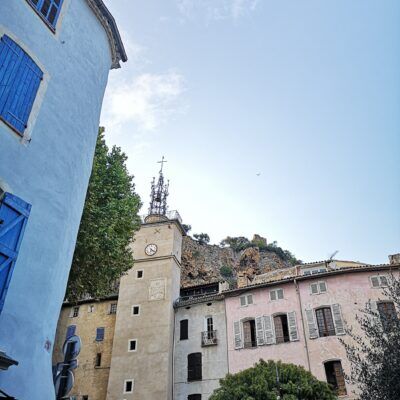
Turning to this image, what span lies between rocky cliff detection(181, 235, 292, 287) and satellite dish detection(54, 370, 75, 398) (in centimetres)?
4738

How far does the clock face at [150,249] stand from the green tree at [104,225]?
1465cm

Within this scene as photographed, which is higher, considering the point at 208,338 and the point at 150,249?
the point at 150,249

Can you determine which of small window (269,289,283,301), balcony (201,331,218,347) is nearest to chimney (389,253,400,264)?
small window (269,289,283,301)

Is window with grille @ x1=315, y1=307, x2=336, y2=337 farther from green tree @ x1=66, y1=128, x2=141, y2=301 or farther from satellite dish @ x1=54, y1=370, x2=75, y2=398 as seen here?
satellite dish @ x1=54, y1=370, x2=75, y2=398

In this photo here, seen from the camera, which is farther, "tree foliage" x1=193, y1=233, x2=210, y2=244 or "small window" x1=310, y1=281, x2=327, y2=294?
"tree foliage" x1=193, y1=233, x2=210, y2=244

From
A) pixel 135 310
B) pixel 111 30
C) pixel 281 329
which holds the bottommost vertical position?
pixel 281 329

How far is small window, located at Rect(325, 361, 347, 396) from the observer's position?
75.4 feet

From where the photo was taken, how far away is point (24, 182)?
803 cm

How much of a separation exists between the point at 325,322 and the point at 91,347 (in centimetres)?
1714

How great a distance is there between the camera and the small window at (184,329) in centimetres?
2934

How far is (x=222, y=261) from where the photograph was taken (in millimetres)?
68000

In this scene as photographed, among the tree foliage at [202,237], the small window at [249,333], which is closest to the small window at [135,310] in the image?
the small window at [249,333]

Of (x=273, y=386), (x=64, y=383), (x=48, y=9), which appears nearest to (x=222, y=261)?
(x=273, y=386)

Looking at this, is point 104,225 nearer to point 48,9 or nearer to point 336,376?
point 48,9
